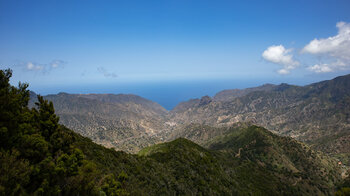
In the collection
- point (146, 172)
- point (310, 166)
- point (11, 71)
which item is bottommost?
point (310, 166)

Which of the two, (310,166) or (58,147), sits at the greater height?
(58,147)

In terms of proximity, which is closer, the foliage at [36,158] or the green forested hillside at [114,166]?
the foliage at [36,158]

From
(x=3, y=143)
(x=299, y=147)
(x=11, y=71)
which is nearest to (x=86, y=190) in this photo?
(x=3, y=143)

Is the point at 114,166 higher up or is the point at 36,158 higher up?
the point at 36,158

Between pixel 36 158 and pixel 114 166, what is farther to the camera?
pixel 114 166

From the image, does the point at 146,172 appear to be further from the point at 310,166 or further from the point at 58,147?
the point at 310,166

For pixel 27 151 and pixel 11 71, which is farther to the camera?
pixel 11 71

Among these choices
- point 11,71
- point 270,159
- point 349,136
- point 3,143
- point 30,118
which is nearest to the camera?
point 3,143

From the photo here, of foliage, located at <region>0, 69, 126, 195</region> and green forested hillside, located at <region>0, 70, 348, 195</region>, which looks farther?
green forested hillside, located at <region>0, 70, 348, 195</region>

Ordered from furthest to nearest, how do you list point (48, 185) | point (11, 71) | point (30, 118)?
point (11, 71) → point (30, 118) → point (48, 185)
